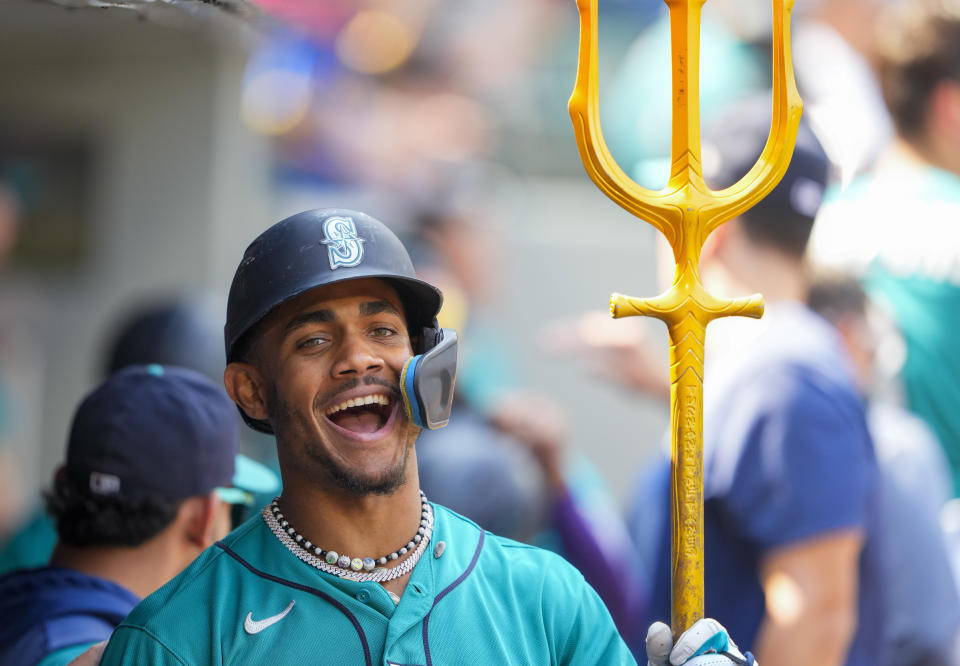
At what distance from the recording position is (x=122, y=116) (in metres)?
8.09

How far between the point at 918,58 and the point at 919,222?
0.61 meters

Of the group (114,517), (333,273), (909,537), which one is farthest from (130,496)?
(909,537)

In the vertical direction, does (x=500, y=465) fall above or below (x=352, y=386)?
below

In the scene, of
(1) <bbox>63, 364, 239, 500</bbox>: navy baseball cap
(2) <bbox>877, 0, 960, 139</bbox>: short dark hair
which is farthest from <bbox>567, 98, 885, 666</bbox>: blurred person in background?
(1) <bbox>63, 364, 239, 500</bbox>: navy baseball cap

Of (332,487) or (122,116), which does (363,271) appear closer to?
(332,487)

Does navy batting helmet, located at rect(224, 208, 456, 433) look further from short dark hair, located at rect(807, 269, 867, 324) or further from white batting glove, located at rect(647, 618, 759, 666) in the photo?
short dark hair, located at rect(807, 269, 867, 324)

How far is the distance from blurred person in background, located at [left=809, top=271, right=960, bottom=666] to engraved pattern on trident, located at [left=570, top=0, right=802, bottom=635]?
5.86ft

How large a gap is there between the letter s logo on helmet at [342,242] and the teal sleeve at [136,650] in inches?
26.3

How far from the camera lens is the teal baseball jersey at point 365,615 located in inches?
78.0

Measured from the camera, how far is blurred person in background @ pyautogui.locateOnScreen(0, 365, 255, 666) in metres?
2.67

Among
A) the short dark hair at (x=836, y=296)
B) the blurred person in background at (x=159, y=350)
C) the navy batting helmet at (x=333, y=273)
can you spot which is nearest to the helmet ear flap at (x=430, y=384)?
the navy batting helmet at (x=333, y=273)

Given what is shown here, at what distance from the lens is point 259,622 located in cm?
199

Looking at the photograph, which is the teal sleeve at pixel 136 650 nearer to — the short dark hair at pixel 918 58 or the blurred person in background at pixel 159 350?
the blurred person in background at pixel 159 350

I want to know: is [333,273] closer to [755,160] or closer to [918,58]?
[755,160]
